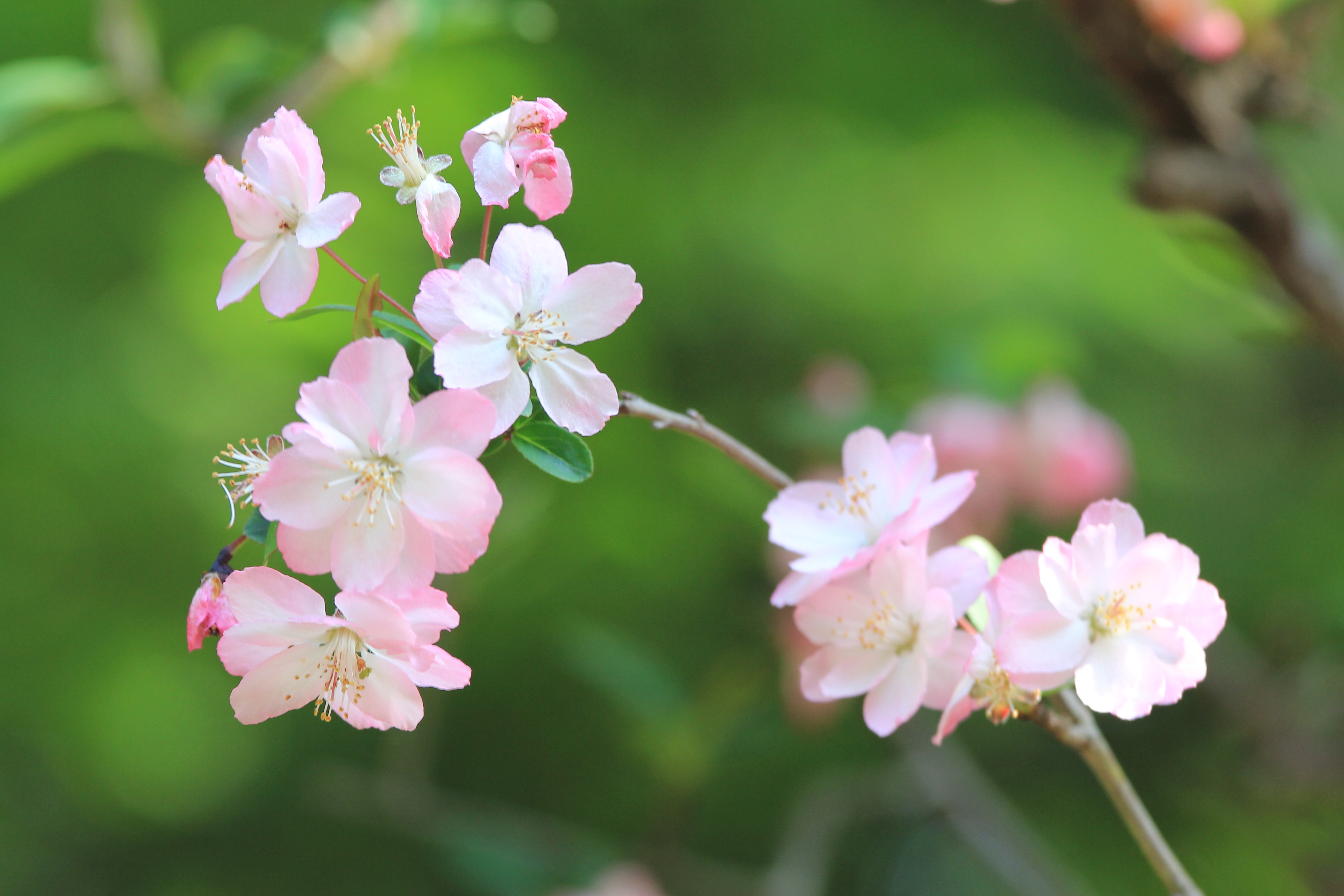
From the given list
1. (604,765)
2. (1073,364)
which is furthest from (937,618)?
(604,765)

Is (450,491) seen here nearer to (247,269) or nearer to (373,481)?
(373,481)

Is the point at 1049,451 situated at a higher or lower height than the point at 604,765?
higher

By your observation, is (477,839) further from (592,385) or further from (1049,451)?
(592,385)

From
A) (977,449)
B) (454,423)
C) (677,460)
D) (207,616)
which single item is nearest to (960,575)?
(454,423)

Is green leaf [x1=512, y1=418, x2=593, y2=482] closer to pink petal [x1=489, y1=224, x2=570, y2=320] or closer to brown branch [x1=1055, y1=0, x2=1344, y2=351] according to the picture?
pink petal [x1=489, y1=224, x2=570, y2=320]

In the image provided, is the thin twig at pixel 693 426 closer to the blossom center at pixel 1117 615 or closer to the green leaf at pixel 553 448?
the green leaf at pixel 553 448

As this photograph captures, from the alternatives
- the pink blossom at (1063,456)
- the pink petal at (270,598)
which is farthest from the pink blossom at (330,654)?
the pink blossom at (1063,456)

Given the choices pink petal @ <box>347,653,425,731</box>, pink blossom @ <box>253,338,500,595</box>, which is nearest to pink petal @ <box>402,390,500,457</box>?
pink blossom @ <box>253,338,500,595</box>
